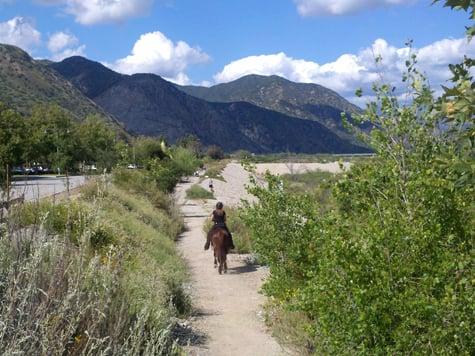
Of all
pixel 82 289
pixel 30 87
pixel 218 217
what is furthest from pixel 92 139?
pixel 82 289

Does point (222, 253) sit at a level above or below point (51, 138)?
below

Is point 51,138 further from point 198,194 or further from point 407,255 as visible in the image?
point 407,255

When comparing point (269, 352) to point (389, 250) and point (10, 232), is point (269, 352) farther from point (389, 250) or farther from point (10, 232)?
point (10, 232)

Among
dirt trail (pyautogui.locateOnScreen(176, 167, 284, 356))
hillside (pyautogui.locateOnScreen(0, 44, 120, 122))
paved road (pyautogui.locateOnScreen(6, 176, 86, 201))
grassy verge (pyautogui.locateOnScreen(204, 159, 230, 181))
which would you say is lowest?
dirt trail (pyautogui.locateOnScreen(176, 167, 284, 356))

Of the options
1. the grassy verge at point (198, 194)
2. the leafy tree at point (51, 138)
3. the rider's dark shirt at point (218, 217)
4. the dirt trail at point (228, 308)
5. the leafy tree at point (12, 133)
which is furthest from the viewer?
the leafy tree at point (51, 138)

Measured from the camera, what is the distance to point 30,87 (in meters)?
139

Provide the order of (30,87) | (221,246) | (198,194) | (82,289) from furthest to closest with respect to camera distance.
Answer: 1. (30,87)
2. (198,194)
3. (221,246)
4. (82,289)

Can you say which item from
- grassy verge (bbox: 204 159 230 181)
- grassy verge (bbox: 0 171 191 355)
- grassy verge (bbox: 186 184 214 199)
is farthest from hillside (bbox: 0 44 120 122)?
grassy verge (bbox: 0 171 191 355)

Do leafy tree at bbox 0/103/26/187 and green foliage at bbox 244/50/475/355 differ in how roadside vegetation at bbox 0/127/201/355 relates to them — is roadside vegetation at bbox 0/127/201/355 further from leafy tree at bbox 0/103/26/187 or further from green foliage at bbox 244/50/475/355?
leafy tree at bbox 0/103/26/187

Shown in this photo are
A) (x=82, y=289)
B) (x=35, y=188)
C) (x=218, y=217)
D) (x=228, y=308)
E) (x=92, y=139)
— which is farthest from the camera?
(x=92, y=139)

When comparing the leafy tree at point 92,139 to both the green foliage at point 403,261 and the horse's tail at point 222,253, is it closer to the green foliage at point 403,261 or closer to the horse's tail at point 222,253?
the horse's tail at point 222,253

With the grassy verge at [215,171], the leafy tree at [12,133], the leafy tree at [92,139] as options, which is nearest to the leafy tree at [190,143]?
the grassy verge at [215,171]

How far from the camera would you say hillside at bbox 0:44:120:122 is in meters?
126

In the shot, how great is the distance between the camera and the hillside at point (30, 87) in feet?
413
